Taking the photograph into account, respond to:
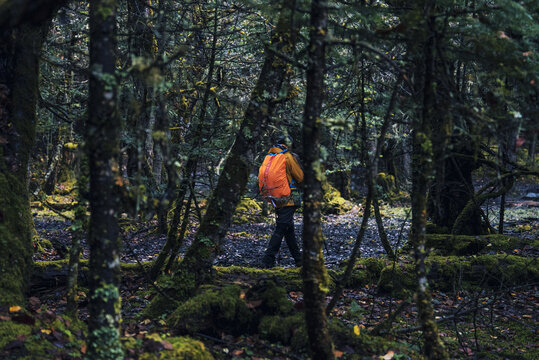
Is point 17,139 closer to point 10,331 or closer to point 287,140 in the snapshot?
point 10,331

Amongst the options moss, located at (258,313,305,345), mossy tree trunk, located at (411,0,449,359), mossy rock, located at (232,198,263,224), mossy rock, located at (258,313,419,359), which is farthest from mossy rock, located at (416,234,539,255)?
mossy rock, located at (232,198,263,224)

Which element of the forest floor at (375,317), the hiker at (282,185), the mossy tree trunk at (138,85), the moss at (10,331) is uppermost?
the mossy tree trunk at (138,85)

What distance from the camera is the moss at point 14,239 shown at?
416 cm

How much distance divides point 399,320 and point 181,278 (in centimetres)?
319

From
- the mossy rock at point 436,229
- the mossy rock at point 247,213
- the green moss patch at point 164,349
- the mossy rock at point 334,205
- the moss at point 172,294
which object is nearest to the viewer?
the green moss patch at point 164,349

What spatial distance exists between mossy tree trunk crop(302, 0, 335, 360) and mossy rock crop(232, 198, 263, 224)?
1117cm

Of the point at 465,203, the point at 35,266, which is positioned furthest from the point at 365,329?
the point at 465,203

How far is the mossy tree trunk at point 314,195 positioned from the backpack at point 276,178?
4423 millimetres

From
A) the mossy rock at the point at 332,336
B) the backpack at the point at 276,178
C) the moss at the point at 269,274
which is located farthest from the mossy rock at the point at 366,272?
the mossy rock at the point at 332,336

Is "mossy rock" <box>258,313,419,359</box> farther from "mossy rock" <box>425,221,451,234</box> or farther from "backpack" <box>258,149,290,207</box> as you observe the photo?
"mossy rock" <box>425,221,451,234</box>

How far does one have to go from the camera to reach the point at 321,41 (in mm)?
3076

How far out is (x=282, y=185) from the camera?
7.75m

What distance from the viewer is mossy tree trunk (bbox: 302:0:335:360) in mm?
3084

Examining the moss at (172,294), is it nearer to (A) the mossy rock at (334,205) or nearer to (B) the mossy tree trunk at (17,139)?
(B) the mossy tree trunk at (17,139)
